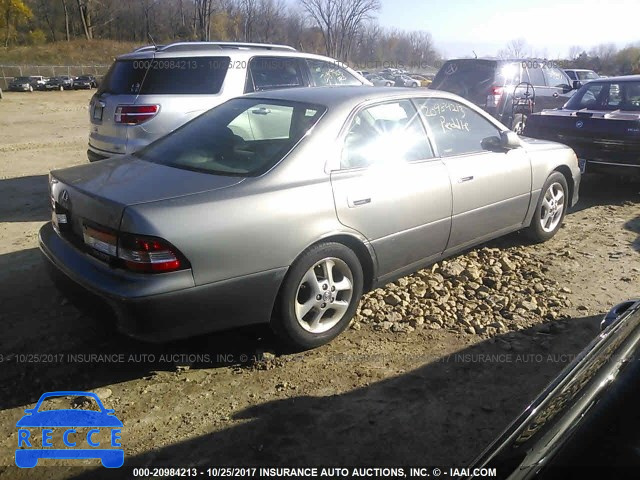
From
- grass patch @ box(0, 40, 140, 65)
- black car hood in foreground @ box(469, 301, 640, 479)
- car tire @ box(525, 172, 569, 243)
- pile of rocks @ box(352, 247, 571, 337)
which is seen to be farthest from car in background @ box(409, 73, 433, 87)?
grass patch @ box(0, 40, 140, 65)

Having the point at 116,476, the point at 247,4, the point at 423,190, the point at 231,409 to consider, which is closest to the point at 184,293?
the point at 231,409

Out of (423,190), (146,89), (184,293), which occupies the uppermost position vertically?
(146,89)

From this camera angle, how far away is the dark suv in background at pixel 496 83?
10539 millimetres

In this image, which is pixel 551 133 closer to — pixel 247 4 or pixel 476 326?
pixel 476 326

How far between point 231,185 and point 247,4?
71.8 meters

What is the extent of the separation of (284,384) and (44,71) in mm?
55475

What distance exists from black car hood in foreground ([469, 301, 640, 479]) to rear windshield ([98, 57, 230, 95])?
5536 millimetres

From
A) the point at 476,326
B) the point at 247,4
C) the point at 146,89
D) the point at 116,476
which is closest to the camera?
the point at 116,476

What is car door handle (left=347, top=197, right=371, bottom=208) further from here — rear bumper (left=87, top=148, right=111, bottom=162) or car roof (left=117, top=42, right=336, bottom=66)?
rear bumper (left=87, top=148, right=111, bottom=162)

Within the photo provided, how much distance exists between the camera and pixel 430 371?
3268mm

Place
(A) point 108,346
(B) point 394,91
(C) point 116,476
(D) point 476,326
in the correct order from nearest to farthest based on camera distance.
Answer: (C) point 116,476, (A) point 108,346, (D) point 476,326, (B) point 394,91

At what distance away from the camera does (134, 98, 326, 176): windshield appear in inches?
133

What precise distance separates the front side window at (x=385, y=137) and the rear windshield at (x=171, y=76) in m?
3.05

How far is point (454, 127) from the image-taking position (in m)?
4.44
